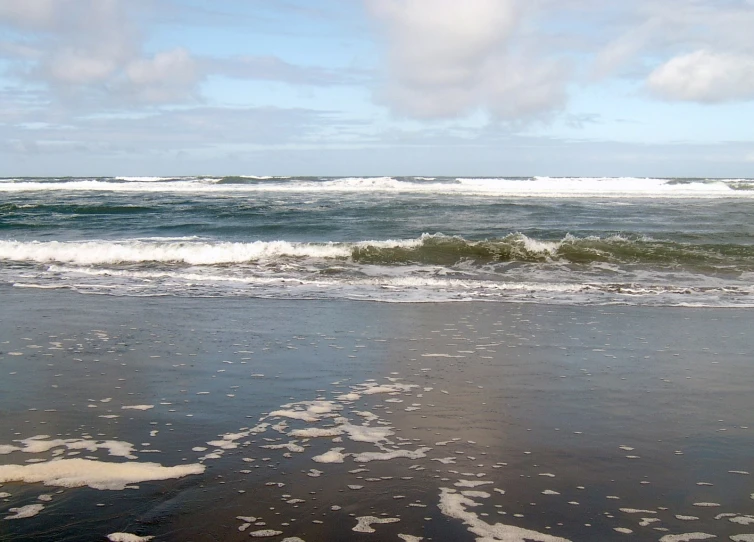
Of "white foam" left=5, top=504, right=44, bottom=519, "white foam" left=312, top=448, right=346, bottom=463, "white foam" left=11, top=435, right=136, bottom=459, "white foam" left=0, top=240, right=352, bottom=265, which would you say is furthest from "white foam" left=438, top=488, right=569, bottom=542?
"white foam" left=0, top=240, right=352, bottom=265

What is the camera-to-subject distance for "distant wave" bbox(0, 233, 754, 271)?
13.9 metres

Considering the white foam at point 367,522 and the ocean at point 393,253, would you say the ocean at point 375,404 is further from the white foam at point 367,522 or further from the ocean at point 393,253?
the ocean at point 393,253

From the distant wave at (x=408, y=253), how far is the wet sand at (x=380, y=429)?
6.33 m

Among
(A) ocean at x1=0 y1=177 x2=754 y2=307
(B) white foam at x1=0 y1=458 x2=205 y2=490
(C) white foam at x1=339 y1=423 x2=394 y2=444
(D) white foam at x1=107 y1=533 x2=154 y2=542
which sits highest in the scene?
(A) ocean at x1=0 y1=177 x2=754 y2=307

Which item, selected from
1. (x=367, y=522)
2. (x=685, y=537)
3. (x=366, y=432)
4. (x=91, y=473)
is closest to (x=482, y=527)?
(x=367, y=522)

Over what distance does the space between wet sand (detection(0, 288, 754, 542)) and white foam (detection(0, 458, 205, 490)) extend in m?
0.02

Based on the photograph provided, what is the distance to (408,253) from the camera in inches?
575

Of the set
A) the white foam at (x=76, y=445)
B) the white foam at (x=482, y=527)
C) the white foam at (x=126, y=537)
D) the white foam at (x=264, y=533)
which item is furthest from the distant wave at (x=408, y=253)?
the white foam at (x=126, y=537)

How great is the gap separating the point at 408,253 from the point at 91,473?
11298mm

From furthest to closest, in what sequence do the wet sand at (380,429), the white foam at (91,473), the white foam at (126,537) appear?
1. the white foam at (91,473)
2. the wet sand at (380,429)
3. the white foam at (126,537)

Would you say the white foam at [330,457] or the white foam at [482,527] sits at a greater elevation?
the white foam at [330,457]

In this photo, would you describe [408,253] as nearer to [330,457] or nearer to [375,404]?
[375,404]

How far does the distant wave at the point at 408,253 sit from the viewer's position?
548 inches

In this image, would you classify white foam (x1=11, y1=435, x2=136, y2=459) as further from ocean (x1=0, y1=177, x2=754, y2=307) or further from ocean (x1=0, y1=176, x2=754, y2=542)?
ocean (x1=0, y1=177, x2=754, y2=307)
